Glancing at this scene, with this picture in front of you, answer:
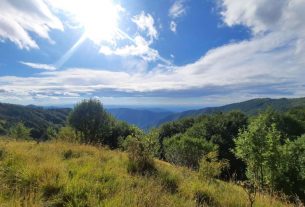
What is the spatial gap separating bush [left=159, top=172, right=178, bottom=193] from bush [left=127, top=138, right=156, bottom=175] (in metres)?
0.49

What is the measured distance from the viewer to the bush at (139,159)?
9145mm

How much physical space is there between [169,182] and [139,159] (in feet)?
5.39

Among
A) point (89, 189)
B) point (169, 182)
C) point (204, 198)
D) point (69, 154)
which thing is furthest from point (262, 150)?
point (89, 189)

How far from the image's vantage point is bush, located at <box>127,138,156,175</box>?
360 inches

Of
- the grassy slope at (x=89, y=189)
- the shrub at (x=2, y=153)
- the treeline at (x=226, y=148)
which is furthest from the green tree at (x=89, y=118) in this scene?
the grassy slope at (x=89, y=189)

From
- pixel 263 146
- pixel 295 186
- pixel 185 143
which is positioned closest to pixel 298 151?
pixel 295 186

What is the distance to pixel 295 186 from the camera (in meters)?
32.6

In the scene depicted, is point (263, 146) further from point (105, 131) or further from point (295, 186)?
point (105, 131)

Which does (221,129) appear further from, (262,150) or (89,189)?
(89,189)

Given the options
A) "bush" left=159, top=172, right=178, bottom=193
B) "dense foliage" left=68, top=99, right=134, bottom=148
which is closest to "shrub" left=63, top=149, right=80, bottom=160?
"bush" left=159, top=172, right=178, bottom=193

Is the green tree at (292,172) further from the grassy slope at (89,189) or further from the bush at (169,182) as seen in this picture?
the grassy slope at (89,189)

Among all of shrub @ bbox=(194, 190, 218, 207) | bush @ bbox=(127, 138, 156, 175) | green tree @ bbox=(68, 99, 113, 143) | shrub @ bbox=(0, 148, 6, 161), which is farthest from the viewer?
green tree @ bbox=(68, 99, 113, 143)

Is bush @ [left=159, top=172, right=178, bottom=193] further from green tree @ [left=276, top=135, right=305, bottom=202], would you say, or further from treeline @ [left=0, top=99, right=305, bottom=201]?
green tree @ [left=276, top=135, right=305, bottom=202]

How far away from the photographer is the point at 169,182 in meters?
8.15
